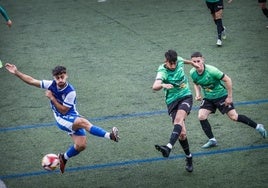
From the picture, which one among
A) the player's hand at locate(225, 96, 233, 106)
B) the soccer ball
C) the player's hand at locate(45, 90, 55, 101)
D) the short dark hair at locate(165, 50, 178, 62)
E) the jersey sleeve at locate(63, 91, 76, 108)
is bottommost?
the soccer ball

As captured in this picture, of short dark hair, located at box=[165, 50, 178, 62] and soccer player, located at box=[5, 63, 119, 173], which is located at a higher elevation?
short dark hair, located at box=[165, 50, 178, 62]

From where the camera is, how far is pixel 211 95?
8.92m

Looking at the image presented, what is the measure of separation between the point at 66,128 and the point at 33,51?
811cm

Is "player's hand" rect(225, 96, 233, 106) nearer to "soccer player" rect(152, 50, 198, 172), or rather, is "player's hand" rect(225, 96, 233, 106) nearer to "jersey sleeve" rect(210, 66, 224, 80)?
"jersey sleeve" rect(210, 66, 224, 80)

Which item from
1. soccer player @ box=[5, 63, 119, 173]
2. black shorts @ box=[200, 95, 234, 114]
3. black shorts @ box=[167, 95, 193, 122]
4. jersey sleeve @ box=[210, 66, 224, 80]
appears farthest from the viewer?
black shorts @ box=[200, 95, 234, 114]

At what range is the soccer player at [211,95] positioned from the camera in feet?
28.4

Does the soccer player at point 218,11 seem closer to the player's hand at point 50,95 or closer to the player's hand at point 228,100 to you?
the player's hand at point 228,100

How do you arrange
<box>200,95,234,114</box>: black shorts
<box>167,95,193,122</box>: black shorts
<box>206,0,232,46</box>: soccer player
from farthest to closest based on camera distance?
<box>206,0,232,46</box>: soccer player
<box>200,95,234,114</box>: black shorts
<box>167,95,193,122</box>: black shorts

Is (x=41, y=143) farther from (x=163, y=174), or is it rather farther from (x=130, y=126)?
(x=163, y=174)

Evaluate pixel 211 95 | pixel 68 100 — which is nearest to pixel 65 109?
pixel 68 100

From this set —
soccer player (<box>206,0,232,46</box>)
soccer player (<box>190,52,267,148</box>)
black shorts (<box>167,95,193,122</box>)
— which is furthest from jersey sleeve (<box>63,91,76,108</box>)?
soccer player (<box>206,0,232,46</box>)

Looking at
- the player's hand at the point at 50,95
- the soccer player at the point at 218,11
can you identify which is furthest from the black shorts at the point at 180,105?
the soccer player at the point at 218,11

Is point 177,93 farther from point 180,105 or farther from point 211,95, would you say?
point 211,95

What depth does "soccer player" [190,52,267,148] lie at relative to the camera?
8664mm
